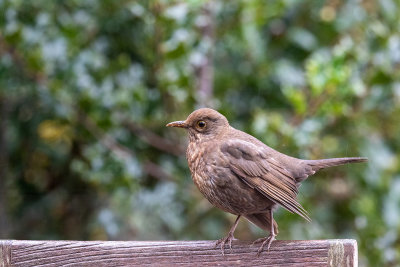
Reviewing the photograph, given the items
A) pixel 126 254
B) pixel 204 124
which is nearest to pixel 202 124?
pixel 204 124

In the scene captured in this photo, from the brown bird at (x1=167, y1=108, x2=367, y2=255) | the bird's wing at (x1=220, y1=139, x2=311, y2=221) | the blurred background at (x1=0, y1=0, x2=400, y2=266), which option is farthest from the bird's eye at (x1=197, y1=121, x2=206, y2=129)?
the blurred background at (x1=0, y1=0, x2=400, y2=266)

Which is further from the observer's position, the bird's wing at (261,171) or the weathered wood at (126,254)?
the bird's wing at (261,171)

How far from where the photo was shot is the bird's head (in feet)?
12.5

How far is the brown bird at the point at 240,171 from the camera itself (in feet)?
11.6

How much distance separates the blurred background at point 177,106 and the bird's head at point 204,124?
31.2 inches

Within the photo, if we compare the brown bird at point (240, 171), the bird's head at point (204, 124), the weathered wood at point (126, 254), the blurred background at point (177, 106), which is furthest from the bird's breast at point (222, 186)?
the blurred background at point (177, 106)

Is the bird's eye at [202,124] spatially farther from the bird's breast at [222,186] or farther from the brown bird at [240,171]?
the bird's breast at [222,186]

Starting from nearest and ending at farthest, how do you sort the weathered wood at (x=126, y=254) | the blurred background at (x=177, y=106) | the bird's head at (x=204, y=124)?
1. the weathered wood at (x=126, y=254)
2. the bird's head at (x=204, y=124)
3. the blurred background at (x=177, y=106)

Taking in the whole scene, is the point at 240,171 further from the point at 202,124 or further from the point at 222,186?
the point at 202,124

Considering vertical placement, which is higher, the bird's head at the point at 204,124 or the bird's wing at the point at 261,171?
the bird's head at the point at 204,124

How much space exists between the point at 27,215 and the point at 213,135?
2341 mm

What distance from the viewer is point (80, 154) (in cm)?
561

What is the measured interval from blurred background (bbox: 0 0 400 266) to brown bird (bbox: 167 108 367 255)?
2.53 feet

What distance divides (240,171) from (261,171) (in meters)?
0.12
